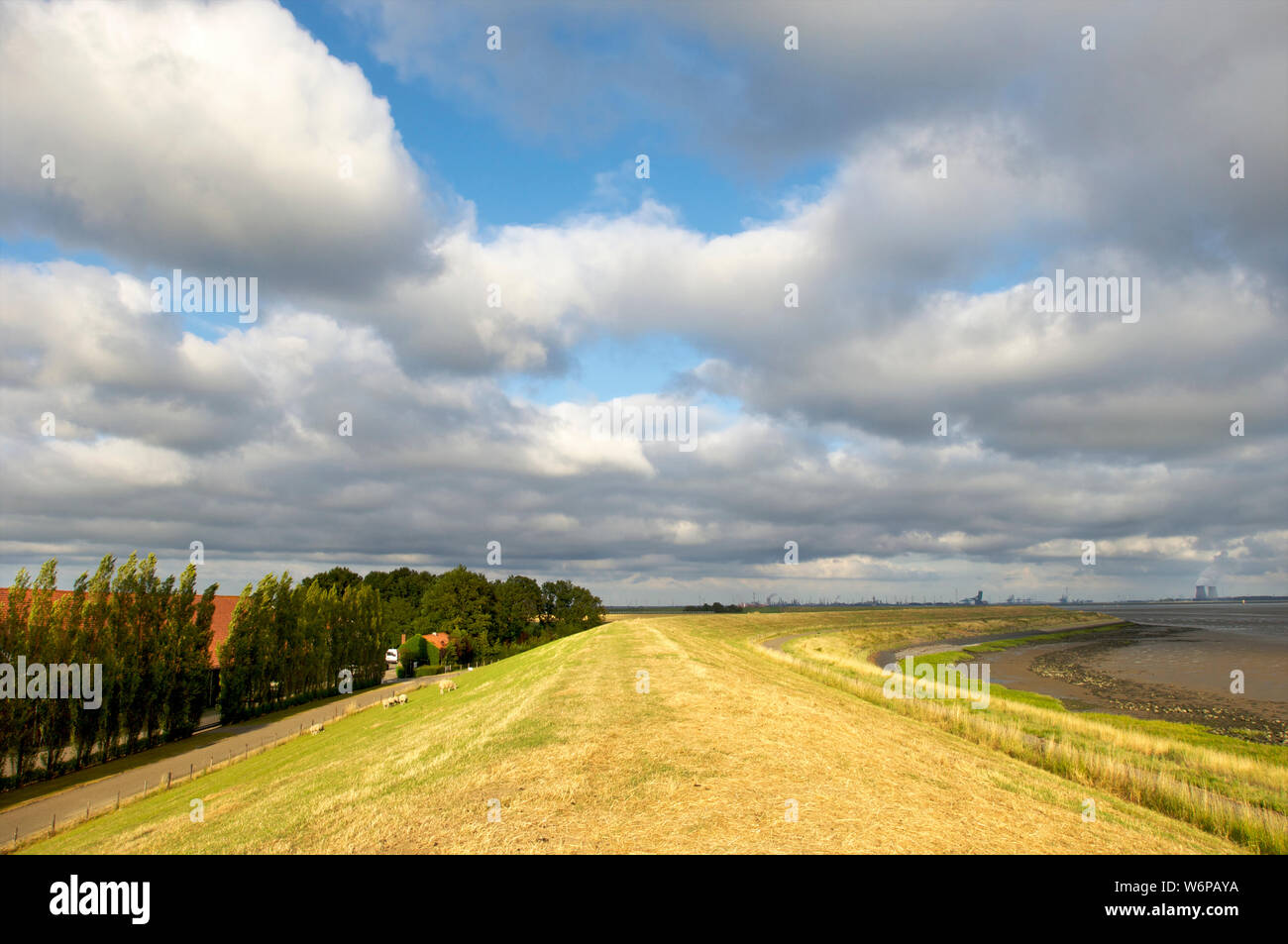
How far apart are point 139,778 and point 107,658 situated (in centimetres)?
1050

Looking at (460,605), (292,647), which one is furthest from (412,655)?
(292,647)

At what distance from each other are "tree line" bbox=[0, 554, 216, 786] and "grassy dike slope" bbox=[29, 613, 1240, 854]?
1877 cm

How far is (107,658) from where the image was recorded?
4016 centimetres

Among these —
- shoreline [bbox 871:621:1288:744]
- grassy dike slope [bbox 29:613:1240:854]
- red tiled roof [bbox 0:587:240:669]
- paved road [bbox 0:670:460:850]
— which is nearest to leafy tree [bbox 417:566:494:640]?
red tiled roof [bbox 0:587:240:669]

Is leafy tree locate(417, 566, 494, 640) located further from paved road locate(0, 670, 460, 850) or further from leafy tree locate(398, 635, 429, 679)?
paved road locate(0, 670, 460, 850)

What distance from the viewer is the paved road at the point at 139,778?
26984mm

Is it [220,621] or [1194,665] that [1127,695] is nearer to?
[1194,665]

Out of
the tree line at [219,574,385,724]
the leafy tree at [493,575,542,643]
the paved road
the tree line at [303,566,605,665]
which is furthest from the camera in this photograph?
the leafy tree at [493,575,542,643]

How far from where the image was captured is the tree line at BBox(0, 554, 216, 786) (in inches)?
1390

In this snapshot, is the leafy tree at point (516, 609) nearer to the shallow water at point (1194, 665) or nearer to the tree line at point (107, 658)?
the tree line at point (107, 658)

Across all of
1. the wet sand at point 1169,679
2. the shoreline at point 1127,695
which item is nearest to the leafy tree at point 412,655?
the shoreline at point 1127,695

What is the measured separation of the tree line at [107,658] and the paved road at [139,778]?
305 cm

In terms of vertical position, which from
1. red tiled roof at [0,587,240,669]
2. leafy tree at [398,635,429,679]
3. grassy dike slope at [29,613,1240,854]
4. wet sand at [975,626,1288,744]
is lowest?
leafy tree at [398,635,429,679]
